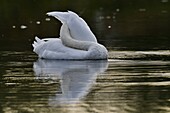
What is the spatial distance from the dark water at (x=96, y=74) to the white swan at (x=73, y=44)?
0.58ft

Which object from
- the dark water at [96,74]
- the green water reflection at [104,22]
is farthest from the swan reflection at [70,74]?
the green water reflection at [104,22]

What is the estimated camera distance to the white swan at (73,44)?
500 inches

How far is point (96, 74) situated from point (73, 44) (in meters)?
1.93

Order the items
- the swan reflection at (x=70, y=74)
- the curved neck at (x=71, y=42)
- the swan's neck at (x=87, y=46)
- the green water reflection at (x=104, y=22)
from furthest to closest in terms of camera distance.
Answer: the green water reflection at (x=104, y=22) < the curved neck at (x=71, y=42) < the swan's neck at (x=87, y=46) < the swan reflection at (x=70, y=74)

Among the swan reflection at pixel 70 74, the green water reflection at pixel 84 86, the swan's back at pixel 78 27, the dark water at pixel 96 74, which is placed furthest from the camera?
the swan's back at pixel 78 27

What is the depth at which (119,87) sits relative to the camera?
32.1 ft

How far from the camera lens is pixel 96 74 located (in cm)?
1112

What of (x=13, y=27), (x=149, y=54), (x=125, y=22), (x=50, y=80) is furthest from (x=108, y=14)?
(x=50, y=80)

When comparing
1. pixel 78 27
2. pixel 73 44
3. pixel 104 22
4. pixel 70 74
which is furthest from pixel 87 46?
pixel 104 22

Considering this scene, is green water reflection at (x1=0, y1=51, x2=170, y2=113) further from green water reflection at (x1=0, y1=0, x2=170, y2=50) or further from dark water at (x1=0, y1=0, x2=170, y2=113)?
green water reflection at (x1=0, y1=0, x2=170, y2=50)

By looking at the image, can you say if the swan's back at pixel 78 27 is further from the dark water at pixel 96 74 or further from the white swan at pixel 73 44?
the dark water at pixel 96 74

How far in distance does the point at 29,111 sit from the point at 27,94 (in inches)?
45.7

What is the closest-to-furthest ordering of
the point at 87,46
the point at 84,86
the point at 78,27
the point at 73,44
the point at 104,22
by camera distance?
the point at 84,86
the point at 87,46
the point at 73,44
the point at 78,27
the point at 104,22

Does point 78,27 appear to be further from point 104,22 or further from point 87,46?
point 104,22
